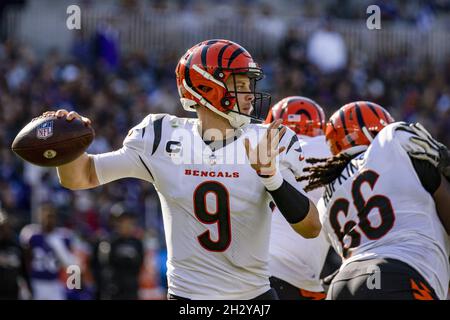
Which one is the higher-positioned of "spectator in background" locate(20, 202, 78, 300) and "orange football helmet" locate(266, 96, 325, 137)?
"orange football helmet" locate(266, 96, 325, 137)

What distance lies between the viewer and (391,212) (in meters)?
4.75

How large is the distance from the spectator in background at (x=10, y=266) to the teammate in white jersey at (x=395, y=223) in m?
5.65

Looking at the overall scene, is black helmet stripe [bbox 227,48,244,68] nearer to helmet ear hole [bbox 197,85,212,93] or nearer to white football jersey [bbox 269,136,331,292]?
helmet ear hole [bbox 197,85,212,93]

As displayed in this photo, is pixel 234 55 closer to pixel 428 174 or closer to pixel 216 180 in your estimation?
pixel 216 180

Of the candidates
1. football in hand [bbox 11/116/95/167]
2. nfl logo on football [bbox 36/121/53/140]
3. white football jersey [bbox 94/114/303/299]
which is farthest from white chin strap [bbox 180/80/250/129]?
nfl logo on football [bbox 36/121/53/140]

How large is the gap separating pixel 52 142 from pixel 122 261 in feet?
19.4

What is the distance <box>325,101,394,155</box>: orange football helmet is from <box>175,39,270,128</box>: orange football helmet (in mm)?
1049

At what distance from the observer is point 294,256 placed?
6.27 metres

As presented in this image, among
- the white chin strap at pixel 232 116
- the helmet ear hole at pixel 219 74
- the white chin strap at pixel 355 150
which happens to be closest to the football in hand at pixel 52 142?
the white chin strap at pixel 232 116

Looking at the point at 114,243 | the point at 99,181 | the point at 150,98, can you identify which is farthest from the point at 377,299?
the point at 150,98

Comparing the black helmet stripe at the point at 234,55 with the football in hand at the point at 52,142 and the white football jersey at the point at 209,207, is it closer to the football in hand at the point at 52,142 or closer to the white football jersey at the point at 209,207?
the white football jersey at the point at 209,207

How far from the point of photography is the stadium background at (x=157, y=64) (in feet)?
42.8

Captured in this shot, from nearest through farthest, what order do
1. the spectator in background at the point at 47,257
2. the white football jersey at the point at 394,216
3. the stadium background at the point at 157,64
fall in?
the white football jersey at the point at 394,216, the spectator in background at the point at 47,257, the stadium background at the point at 157,64

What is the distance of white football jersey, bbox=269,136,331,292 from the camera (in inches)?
246
